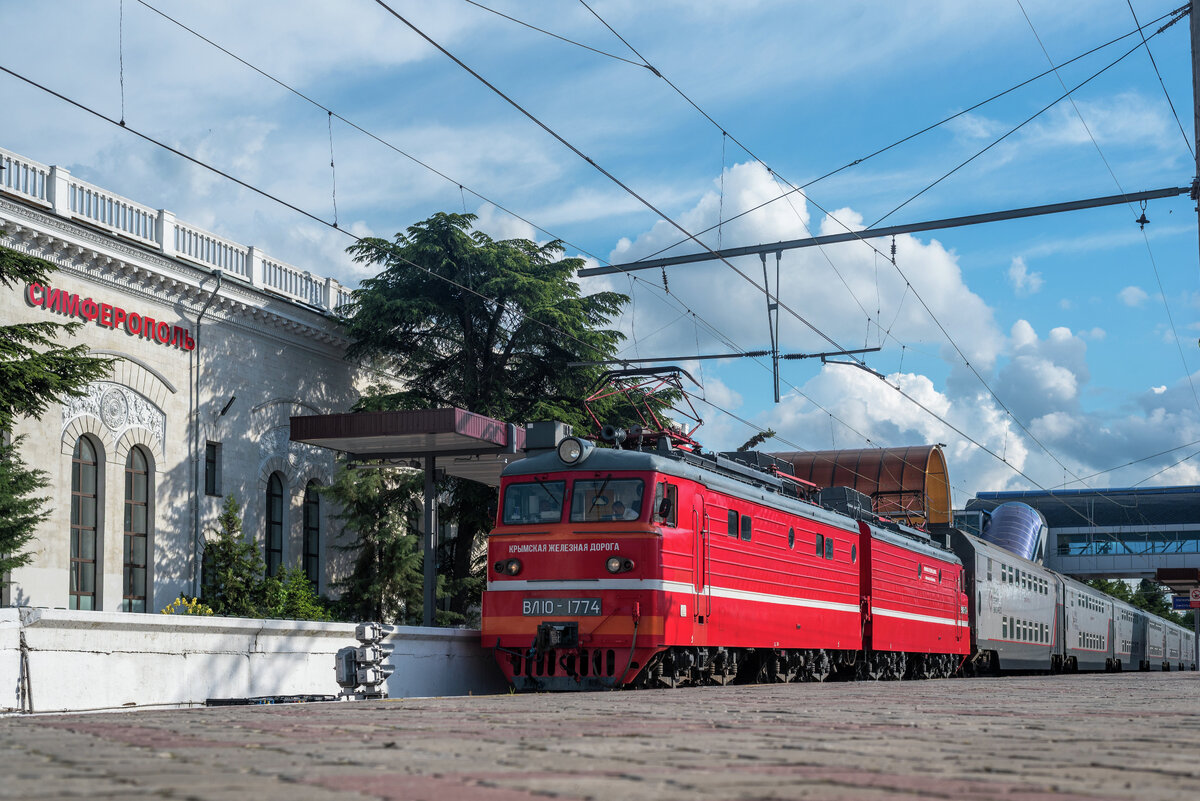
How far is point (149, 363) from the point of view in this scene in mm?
28734

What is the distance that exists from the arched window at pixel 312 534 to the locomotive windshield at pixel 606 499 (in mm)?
18737

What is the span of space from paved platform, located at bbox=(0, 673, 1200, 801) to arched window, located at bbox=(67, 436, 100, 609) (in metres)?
19.6

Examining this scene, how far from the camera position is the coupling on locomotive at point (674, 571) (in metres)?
15.9

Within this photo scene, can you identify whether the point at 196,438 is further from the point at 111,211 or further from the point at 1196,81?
the point at 1196,81

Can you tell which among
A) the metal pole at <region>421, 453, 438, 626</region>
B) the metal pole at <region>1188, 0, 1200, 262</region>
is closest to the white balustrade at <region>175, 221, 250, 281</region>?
the metal pole at <region>421, 453, 438, 626</region>

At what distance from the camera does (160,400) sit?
95.1ft

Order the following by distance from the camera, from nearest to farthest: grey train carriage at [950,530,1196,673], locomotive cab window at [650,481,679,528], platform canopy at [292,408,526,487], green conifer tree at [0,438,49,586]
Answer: locomotive cab window at [650,481,679,528]
platform canopy at [292,408,526,487]
green conifer tree at [0,438,49,586]
grey train carriage at [950,530,1196,673]

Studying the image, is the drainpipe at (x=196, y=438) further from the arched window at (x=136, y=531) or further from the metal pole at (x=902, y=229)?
the metal pole at (x=902, y=229)

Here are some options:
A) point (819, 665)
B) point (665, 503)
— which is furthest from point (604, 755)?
point (819, 665)

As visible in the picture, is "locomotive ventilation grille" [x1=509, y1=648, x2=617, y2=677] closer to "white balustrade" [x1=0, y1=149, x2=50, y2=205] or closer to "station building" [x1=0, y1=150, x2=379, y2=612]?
"station building" [x1=0, y1=150, x2=379, y2=612]

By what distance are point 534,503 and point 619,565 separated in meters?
1.64

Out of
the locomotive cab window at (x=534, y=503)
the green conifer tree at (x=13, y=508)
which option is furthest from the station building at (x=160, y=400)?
the locomotive cab window at (x=534, y=503)

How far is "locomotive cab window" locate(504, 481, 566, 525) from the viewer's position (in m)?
16.7

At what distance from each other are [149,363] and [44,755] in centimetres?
2465
